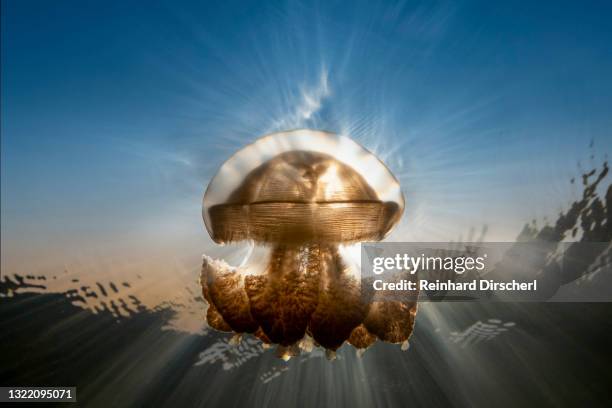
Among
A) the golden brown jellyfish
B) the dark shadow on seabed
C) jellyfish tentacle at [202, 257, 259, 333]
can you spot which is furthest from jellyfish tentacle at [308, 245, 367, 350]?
the dark shadow on seabed

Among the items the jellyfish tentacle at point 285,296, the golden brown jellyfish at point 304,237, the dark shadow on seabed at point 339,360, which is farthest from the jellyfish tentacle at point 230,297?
the dark shadow on seabed at point 339,360

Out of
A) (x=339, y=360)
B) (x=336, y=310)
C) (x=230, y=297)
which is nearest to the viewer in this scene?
(x=336, y=310)

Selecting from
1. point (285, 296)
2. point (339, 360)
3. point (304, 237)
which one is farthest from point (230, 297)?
point (339, 360)

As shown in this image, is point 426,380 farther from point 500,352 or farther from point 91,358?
point 91,358

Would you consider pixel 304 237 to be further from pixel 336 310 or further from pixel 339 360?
pixel 339 360

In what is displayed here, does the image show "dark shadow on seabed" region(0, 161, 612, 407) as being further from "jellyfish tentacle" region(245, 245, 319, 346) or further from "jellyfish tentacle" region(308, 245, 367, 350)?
"jellyfish tentacle" region(245, 245, 319, 346)

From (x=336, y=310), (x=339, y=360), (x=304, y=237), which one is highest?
(x=304, y=237)

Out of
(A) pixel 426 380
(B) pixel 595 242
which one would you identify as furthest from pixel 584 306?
(A) pixel 426 380
